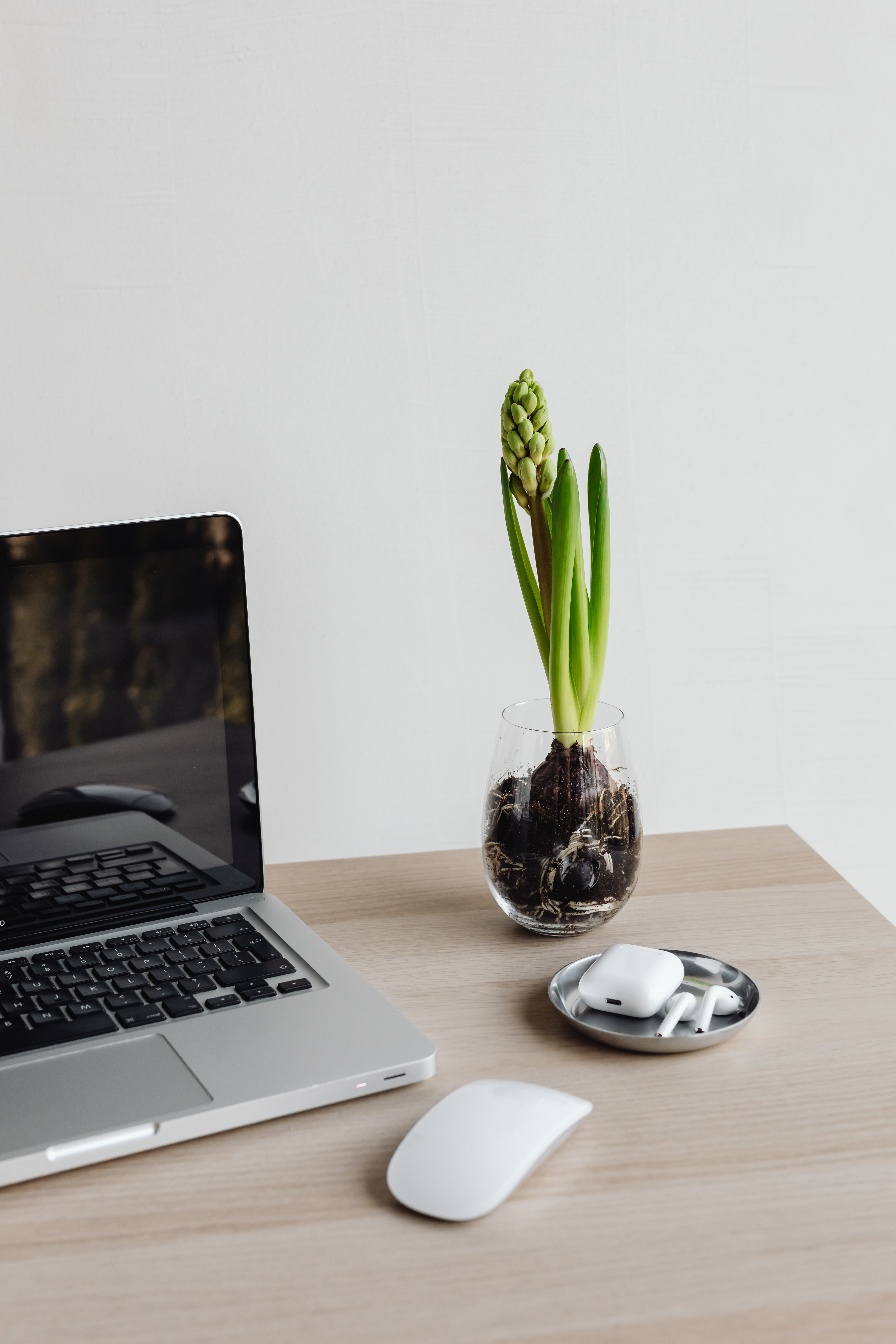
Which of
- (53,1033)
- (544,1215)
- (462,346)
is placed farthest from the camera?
(462,346)

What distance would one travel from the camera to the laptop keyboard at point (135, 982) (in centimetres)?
64

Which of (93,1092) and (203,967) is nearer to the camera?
(93,1092)

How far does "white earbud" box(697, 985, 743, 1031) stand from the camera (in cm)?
66

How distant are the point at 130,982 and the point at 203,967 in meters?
0.05

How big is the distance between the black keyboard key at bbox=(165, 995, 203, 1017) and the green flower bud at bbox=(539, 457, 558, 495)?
1.37 feet

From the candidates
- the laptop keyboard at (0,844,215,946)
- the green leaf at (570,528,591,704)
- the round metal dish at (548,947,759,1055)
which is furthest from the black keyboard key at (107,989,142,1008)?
the green leaf at (570,528,591,704)

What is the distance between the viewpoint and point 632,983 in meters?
0.66

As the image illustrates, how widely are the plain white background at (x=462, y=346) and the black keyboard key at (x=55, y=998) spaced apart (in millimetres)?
346

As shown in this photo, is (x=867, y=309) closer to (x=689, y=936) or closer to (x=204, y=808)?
(x=689, y=936)

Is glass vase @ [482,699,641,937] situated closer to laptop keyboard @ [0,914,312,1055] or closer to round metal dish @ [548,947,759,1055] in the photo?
round metal dish @ [548,947,759,1055]

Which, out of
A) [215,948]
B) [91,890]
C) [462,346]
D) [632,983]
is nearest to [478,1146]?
[632,983]

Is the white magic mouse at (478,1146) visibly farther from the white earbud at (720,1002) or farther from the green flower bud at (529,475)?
the green flower bud at (529,475)

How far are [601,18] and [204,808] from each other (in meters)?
0.74

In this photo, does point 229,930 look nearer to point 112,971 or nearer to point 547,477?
point 112,971
